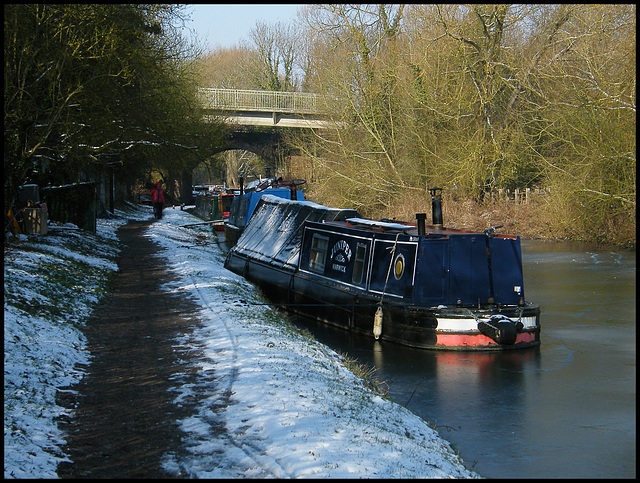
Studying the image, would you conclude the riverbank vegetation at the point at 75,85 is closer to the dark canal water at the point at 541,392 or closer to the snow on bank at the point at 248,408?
the snow on bank at the point at 248,408

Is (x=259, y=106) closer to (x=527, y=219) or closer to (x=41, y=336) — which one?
(x=527, y=219)

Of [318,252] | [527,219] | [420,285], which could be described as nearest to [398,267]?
[420,285]

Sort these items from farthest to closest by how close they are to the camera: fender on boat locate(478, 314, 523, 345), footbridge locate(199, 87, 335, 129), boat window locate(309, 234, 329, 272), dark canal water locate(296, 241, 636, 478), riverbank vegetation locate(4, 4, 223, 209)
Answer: footbridge locate(199, 87, 335, 129)
boat window locate(309, 234, 329, 272)
riverbank vegetation locate(4, 4, 223, 209)
fender on boat locate(478, 314, 523, 345)
dark canal water locate(296, 241, 636, 478)

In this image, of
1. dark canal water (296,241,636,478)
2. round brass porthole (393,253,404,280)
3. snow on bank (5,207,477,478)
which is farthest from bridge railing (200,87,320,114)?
snow on bank (5,207,477,478)

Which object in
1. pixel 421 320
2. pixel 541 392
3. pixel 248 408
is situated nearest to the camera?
pixel 248 408

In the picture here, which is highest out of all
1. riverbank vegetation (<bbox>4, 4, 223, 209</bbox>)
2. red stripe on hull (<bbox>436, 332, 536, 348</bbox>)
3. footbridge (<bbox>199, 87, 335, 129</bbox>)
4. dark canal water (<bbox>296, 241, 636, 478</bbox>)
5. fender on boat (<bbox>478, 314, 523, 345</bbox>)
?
footbridge (<bbox>199, 87, 335, 129</bbox>)

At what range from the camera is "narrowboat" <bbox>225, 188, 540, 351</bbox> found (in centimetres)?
1153

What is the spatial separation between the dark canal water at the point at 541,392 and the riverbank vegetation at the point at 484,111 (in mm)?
9960

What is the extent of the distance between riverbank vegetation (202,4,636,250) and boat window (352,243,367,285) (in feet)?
42.0

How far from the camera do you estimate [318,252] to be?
15008 mm

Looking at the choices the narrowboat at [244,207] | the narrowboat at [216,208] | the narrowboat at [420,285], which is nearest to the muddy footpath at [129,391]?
the narrowboat at [420,285]

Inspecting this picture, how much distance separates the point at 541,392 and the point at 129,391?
18.2 feet

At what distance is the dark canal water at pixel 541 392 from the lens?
24.2ft

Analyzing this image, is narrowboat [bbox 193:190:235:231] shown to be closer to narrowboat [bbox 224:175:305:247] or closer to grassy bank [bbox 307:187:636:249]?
narrowboat [bbox 224:175:305:247]
